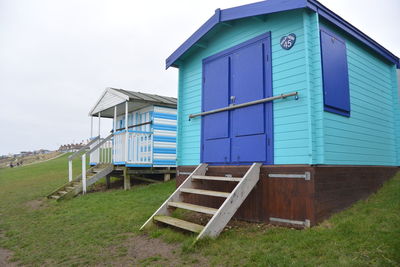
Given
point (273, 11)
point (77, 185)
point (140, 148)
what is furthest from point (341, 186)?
point (77, 185)

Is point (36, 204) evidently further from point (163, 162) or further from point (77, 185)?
point (163, 162)

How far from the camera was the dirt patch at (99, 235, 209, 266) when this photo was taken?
369 cm

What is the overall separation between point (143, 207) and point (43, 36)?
1453 centimetres

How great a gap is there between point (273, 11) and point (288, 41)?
0.58 meters

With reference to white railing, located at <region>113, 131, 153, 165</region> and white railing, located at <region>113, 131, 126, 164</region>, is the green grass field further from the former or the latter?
white railing, located at <region>113, 131, 126, 164</region>

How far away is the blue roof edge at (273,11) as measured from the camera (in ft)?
15.6

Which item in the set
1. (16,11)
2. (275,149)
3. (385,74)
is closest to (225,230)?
(275,149)

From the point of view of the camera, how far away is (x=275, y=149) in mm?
5047

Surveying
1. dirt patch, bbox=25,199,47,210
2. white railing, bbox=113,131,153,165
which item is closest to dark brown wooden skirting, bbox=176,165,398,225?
white railing, bbox=113,131,153,165

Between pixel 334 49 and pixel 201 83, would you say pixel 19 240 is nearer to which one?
pixel 201 83

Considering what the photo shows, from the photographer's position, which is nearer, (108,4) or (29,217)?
(29,217)

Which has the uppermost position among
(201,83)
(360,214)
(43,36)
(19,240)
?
(43,36)

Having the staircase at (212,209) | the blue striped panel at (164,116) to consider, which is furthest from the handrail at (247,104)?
the blue striped panel at (164,116)

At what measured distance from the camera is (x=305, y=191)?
14.6ft
